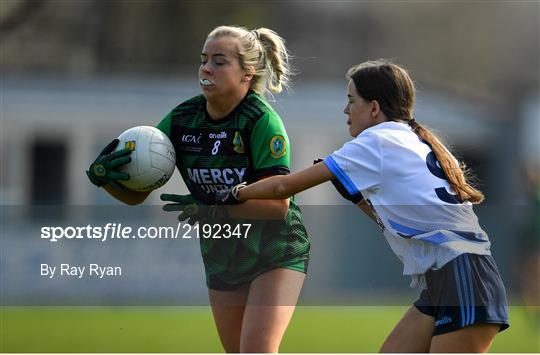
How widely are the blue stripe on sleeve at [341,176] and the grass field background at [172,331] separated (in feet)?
12.0

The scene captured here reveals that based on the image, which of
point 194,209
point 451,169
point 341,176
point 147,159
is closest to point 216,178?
point 194,209

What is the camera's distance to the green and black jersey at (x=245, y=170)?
525 centimetres

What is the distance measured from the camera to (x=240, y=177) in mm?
5332

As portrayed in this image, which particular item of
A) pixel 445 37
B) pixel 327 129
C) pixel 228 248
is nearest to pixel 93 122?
pixel 327 129

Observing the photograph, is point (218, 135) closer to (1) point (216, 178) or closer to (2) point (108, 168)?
(1) point (216, 178)

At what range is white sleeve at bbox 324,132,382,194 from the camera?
4625mm

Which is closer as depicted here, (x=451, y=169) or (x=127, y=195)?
(x=451, y=169)

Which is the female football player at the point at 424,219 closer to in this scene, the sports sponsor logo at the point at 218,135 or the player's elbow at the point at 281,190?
the player's elbow at the point at 281,190

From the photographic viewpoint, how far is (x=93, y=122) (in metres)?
18.0

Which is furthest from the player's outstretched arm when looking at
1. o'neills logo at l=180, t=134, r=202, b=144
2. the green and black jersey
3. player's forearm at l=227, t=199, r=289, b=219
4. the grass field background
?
the grass field background

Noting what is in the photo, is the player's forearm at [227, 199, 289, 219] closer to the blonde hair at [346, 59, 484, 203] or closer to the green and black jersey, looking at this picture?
the green and black jersey

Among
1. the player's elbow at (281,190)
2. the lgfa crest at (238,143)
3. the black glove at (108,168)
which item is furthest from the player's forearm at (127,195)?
the player's elbow at (281,190)

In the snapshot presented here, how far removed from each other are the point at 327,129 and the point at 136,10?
10.6 metres

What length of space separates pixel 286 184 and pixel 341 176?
0.29 m
